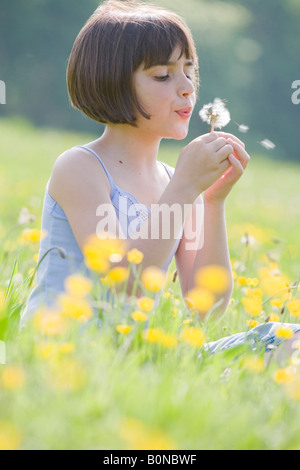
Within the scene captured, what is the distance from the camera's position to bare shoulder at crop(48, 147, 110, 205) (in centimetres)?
146

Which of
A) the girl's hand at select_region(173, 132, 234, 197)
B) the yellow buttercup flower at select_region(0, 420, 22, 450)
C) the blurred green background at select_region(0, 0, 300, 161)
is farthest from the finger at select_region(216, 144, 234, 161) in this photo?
the blurred green background at select_region(0, 0, 300, 161)

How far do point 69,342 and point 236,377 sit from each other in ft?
0.93

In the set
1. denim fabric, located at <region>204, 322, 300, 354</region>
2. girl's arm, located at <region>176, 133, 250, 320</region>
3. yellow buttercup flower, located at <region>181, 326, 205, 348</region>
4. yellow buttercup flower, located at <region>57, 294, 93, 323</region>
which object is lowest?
yellow buttercup flower, located at <region>181, 326, 205, 348</region>

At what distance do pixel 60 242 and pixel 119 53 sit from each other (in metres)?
0.46

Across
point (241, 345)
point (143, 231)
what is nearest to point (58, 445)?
point (241, 345)

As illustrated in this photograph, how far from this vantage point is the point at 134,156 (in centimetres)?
165

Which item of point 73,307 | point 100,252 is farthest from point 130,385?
point 100,252

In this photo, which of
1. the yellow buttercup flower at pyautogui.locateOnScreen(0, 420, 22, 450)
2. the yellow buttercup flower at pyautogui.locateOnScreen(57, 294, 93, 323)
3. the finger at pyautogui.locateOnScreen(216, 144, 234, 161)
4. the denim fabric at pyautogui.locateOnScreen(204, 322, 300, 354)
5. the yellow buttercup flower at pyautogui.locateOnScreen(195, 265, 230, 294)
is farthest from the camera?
the yellow buttercup flower at pyautogui.locateOnScreen(195, 265, 230, 294)

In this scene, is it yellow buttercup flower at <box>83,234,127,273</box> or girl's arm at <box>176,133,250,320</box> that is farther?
girl's arm at <box>176,133,250,320</box>

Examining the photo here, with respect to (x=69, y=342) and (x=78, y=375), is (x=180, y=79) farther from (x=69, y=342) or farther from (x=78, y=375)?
(x=78, y=375)

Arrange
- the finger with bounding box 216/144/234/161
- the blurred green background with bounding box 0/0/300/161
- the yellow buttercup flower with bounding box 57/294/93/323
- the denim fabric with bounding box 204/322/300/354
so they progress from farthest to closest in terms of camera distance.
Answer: the blurred green background with bounding box 0/0/300/161, the finger with bounding box 216/144/234/161, the denim fabric with bounding box 204/322/300/354, the yellow buttercup flower with bounding box 57/294/93/323

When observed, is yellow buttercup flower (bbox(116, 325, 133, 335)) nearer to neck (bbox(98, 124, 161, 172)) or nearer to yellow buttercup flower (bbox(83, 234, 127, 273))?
yellow buttercup flower (bbox(83, 234, 127, 273))

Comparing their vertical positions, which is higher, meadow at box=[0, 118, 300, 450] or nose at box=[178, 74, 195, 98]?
nose at box=[178, 74, 195, 98]

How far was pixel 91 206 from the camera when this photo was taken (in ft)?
4.67
